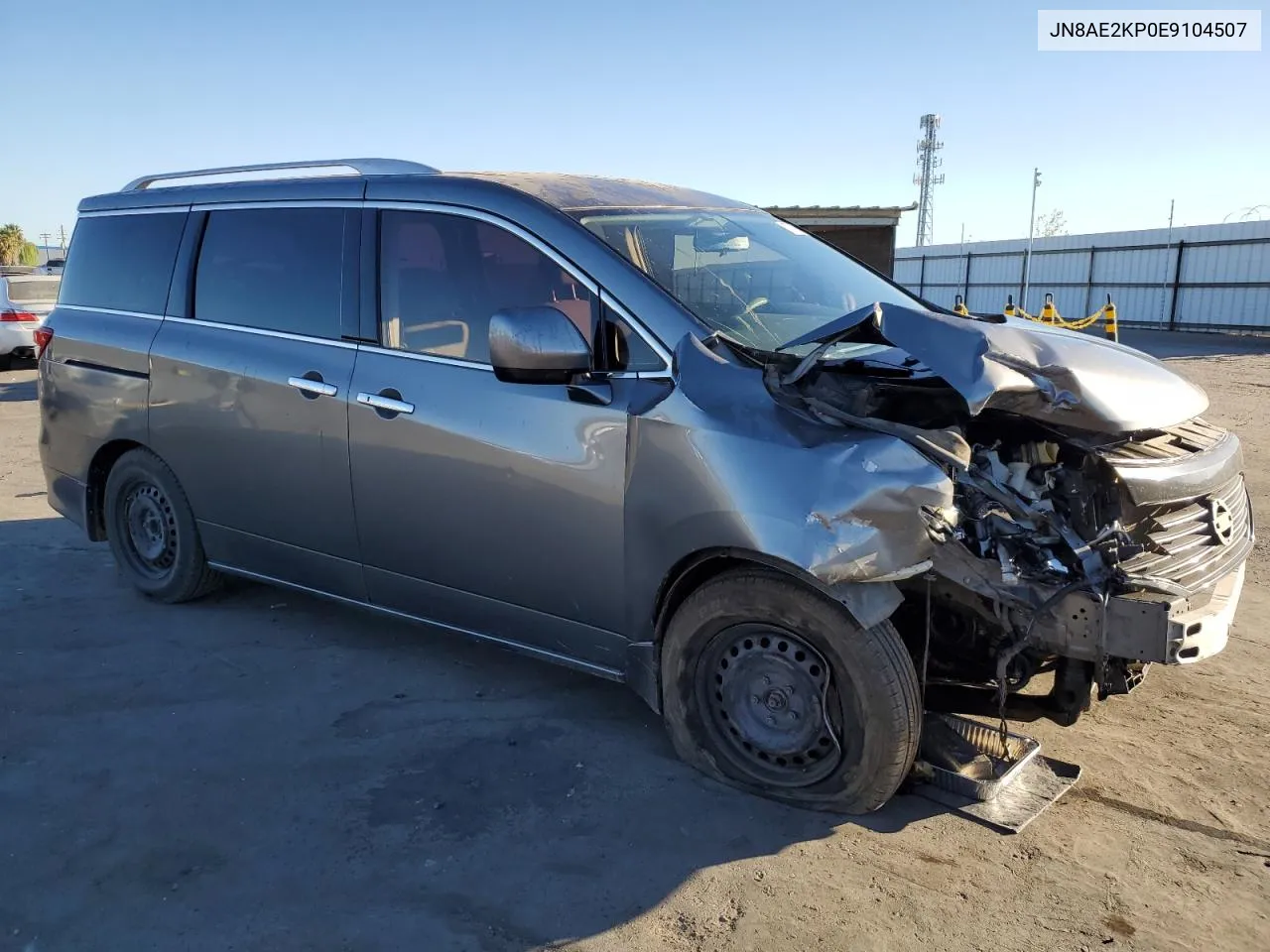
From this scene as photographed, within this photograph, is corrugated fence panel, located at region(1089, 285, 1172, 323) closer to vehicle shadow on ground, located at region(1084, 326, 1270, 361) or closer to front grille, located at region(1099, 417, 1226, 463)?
vehicle shadow on ground, located at region(1084, 326, 1270, 361)

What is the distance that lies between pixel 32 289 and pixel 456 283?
1575 centimetres

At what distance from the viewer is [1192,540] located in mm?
3309

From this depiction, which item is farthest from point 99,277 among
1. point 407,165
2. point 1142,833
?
point 1142,833

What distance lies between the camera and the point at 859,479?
2.96 m

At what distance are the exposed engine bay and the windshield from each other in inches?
15.1

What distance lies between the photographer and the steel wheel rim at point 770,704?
10.7ft

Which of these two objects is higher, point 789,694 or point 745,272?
point 745,272

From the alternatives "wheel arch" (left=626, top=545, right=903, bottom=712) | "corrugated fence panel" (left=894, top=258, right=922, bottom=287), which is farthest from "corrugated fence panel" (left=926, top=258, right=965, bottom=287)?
"wheel arch" (left=626, top=545, right=903, bottom=712)

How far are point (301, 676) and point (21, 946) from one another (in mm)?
1780

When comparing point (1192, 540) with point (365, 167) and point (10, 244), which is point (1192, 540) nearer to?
point (365, 167)

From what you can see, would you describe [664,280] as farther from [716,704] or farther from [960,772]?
[960,772]

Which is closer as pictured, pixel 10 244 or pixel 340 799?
pixel 340 799

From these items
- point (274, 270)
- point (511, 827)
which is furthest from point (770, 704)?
point (274, 270)

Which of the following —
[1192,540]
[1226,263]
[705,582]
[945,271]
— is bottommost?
[705,582]
